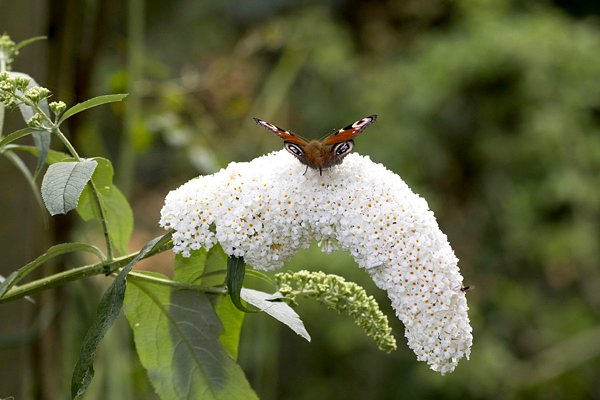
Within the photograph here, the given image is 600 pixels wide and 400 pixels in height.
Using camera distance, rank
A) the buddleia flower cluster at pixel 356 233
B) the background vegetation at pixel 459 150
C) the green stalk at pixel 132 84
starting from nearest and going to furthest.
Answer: the buddleia flower cluster at pixel 356 233, the green stalk at pixel 132 84, the background vegetation at pixel 459 150

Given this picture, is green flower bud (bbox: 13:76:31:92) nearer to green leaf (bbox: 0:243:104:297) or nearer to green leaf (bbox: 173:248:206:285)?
green leaf (bbox: 0:243:104:297)

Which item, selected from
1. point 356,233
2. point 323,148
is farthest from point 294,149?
point 356,233

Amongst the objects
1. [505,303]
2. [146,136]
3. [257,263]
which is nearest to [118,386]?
[146,136]

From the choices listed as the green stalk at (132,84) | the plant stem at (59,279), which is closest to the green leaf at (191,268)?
the plant stem at (59,279)

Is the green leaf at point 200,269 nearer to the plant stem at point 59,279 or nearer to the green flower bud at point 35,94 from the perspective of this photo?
the plant stem at point 59,279

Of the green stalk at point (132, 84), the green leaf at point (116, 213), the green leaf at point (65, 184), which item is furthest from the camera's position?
the green stalk at point (132, 84)

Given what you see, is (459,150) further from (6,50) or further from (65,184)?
(65,184)

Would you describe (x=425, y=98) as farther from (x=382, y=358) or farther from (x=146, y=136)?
(x=146, y=136)

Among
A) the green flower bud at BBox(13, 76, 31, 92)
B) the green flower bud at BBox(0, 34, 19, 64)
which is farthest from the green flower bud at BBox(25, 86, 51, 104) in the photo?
the green flower bud at BBox(0, 34, 19, 64)
